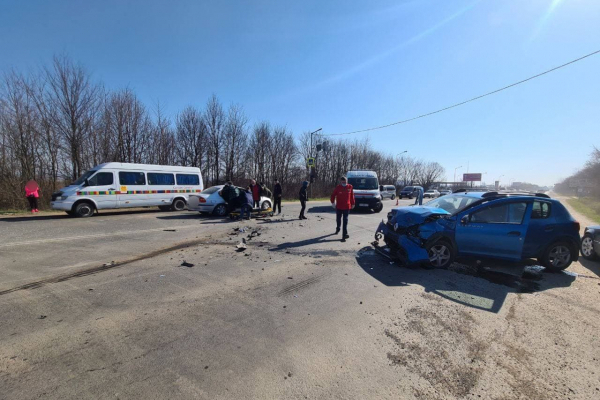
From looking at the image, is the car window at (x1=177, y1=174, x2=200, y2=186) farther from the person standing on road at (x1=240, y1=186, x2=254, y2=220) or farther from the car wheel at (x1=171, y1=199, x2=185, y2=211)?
the person standing on road at (x1=240, y1=186, x2=254, y2=220)

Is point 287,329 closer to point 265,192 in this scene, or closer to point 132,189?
point 265,192

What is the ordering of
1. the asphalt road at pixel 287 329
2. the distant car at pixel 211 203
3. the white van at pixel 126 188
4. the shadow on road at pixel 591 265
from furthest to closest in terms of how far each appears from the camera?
the distant car at pixel 211 203, the white van at pixel 126 188, the shadow on road at pixel 591 265, the asphalt road at pixel 287 329

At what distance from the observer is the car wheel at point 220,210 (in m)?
12.6

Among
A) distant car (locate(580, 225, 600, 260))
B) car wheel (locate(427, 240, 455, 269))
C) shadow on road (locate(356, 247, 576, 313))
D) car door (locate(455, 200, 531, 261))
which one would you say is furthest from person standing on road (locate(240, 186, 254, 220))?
distant car (locate(580, 225, 600, 260))

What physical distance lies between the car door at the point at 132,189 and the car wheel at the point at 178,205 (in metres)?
1.56

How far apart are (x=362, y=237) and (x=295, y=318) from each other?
5583mm

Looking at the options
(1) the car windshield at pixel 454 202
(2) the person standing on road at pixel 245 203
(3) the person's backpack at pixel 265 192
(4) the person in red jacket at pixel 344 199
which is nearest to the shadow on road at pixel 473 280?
(1) the car windshield at pixel 454 202

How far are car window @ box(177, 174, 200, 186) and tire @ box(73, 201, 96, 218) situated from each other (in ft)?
14.0

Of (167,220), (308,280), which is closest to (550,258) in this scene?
(308,280)

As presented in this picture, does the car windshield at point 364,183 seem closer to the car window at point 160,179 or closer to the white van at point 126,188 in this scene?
the white van at point 126,188

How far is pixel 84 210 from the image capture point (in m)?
11.7

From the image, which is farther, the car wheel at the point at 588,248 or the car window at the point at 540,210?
the car wheel at the point at 588,248

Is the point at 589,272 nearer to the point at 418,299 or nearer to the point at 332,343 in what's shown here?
the point at 418,299

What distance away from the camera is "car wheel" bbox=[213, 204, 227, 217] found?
41.3 feet
